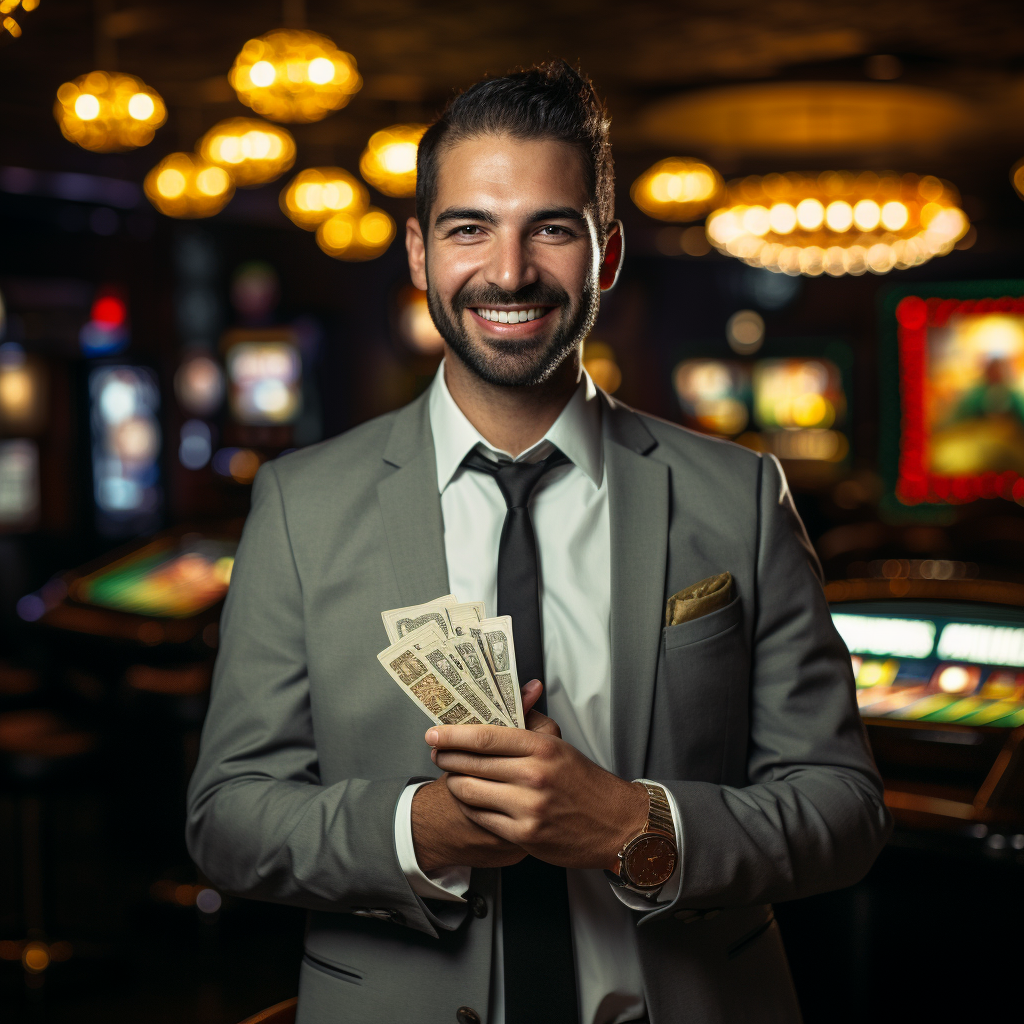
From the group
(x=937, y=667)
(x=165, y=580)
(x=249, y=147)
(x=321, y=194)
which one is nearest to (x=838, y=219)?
(x=321, y=194)

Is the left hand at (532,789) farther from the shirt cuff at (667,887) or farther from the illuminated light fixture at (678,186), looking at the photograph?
the illuminated light fixture at (678,186)

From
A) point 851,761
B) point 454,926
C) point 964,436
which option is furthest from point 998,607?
point 964,436

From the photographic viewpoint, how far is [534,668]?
1471mm

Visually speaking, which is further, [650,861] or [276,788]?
[276,788]

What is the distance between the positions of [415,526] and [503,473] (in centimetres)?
14

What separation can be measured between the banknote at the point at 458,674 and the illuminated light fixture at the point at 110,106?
12.7 ft

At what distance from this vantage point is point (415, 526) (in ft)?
5.01

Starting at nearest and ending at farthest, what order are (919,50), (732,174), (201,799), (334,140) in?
(201,799) < (919,50) < (334,140) < (732,174)

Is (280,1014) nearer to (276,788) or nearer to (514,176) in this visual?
(276,788)

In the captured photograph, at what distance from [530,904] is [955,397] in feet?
25.7

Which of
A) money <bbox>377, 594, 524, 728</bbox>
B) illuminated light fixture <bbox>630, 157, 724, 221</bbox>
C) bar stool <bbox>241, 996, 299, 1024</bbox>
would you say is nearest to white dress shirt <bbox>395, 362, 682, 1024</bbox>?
money <bbox>377, 594, 524, 728</bbox>

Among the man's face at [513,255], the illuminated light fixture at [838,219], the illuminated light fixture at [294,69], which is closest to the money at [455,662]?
the man's face at [513,255]

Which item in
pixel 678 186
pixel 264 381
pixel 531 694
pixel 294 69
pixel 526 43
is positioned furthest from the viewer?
pixel 264 381

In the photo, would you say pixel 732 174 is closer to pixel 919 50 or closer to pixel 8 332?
pixel 919 50
